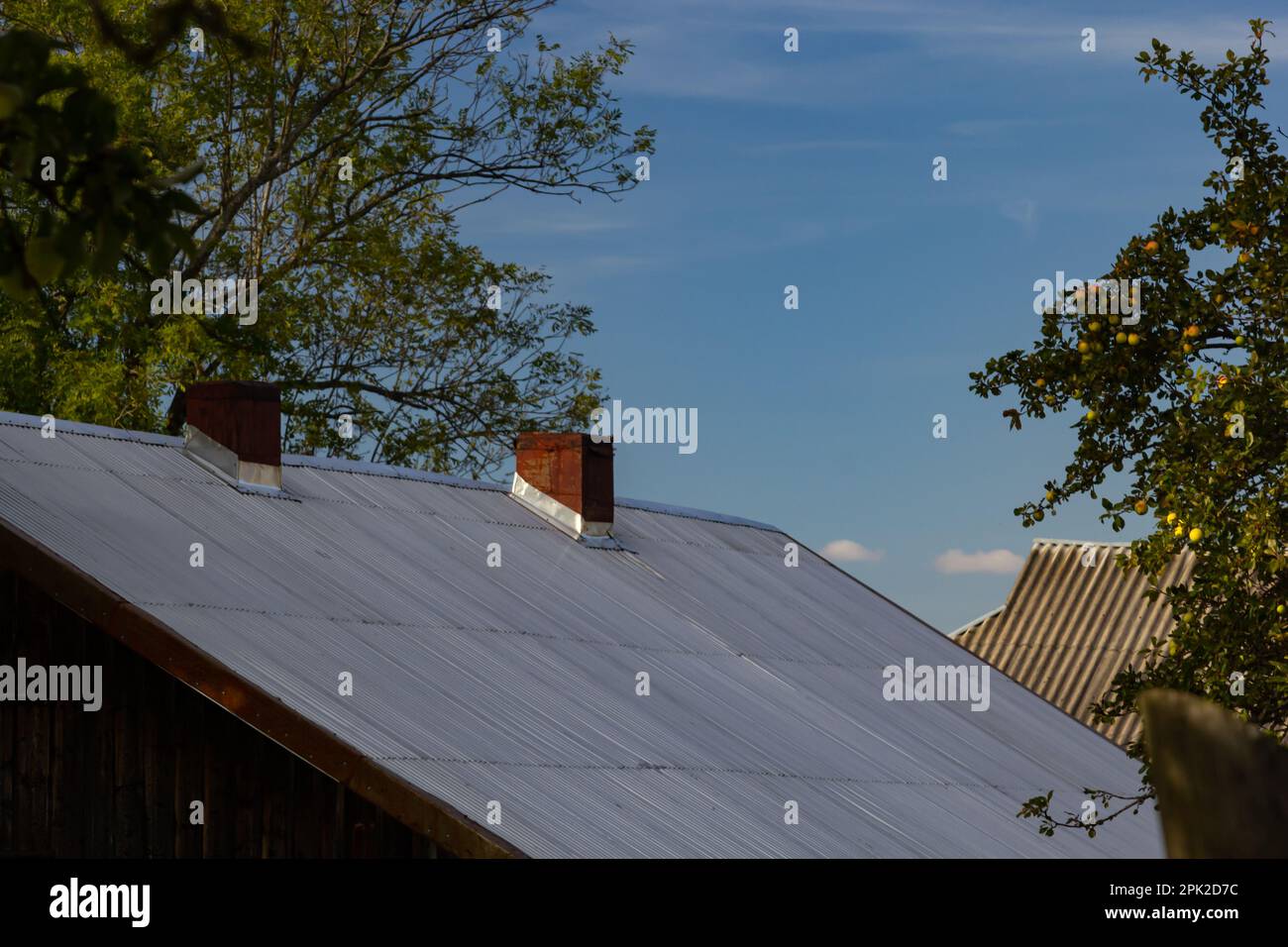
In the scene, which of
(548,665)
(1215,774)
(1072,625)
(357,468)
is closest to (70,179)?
(1215,774)

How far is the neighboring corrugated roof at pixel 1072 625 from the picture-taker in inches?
1189

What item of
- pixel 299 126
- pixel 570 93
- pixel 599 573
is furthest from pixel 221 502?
pixel 570 93

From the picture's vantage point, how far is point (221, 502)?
1349 centimetres

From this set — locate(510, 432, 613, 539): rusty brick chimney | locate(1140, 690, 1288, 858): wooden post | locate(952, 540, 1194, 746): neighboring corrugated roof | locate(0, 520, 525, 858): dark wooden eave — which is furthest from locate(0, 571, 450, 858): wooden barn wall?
locate(952, 540, 1194, 746): neighboring corrugated roof

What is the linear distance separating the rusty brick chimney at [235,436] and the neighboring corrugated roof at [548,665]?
0.83ft

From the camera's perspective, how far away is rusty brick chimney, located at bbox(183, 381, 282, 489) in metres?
14.2

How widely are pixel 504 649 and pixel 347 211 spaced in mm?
18632

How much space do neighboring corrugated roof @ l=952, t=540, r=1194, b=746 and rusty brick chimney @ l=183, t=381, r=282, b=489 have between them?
1883 centimetres

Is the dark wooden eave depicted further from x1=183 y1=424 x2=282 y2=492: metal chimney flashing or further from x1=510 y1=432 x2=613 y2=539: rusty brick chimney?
x1=510 y1=432 x2=613 y2=539: rusty brick chimney

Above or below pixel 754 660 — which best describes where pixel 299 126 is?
above

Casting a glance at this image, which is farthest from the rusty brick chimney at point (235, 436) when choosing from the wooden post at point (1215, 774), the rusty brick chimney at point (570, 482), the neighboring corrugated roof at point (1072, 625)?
the neighboring corrugated roof at point (1072, 625)

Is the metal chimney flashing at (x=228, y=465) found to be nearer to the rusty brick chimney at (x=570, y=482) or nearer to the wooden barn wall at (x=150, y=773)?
the wooden barn wall at (x=150, y=773)

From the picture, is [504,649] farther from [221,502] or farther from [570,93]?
[570,93]
